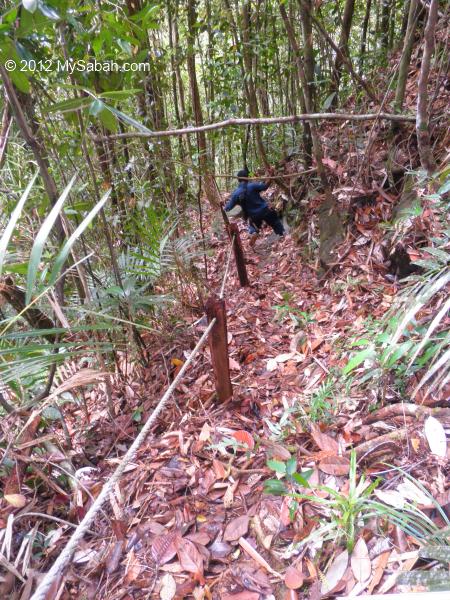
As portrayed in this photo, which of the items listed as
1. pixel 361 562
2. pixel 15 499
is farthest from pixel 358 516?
pixel 15 499

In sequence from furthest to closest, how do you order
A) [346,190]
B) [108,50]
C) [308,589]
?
[346,190] → [108,50] → [308,589]

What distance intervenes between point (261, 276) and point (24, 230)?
7.43 ft

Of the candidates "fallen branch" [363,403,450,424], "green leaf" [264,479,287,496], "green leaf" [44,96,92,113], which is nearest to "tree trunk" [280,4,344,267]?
"fallen branch" [363,403,450,424]

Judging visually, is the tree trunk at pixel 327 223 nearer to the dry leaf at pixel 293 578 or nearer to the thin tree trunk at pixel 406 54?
the thin tree trunk at pixel 406 54

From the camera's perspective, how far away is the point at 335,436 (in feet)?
4.78

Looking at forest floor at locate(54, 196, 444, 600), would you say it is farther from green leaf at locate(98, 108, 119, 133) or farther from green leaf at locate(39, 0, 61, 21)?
green leaf at locate(39, 0, 61, 21)

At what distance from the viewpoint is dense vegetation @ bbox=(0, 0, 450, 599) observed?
1.19m

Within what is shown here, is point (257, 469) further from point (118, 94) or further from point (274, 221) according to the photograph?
point (274, 221)

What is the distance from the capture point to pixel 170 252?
8.22 feet

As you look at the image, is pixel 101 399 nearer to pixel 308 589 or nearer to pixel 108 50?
pixel 308 589

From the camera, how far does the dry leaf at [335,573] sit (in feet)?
3.28

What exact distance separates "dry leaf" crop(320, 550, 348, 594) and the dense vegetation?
0.16 ft

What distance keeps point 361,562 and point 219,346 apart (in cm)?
98

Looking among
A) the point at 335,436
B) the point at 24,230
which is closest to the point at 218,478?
the point at 335,436
